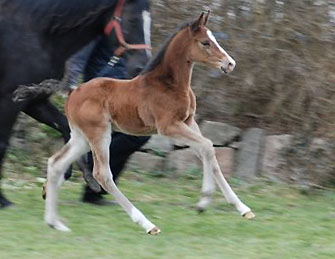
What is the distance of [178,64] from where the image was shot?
594 centimetres

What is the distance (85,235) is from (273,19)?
368 centimetres

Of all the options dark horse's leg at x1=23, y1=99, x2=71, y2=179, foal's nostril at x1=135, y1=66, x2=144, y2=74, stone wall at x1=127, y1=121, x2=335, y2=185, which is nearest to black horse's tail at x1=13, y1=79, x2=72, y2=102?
dark horse's leg at x1=23, y1=99, x2=71, y2=179

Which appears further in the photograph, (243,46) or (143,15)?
(243,46)

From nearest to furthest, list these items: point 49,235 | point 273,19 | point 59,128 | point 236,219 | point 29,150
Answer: point 49,235 < point 236,219 < point 59,128 < point 273,19 < point 29,150

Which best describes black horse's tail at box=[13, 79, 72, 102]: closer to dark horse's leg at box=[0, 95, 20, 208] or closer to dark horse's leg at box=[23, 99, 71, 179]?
dark horse's leg at box=[0, 95, 20, 208]

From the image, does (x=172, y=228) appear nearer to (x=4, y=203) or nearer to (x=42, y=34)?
(x=4, y=203)

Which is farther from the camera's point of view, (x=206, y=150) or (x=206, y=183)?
(x=206, y=183)

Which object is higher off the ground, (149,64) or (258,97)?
(149,64)

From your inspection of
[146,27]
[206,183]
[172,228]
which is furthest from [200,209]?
[146,27]

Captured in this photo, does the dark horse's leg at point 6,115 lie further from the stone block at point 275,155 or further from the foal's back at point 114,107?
the stone block at point 275,155

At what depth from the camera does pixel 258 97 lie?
892cm

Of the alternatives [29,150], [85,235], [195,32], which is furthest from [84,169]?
[29,150]

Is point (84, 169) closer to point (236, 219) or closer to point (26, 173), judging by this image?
point (236, 219)

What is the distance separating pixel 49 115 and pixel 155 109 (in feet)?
4.48
